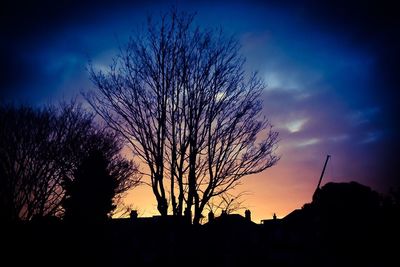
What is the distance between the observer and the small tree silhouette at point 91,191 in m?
17.8

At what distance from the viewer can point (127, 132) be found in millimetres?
9602

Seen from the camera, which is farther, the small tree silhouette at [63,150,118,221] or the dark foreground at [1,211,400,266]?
the small tree silhouette at [63,150,118,221]

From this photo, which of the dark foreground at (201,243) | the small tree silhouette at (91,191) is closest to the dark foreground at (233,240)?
the dark foreground at (201,243)

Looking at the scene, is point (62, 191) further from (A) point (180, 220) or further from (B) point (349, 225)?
(B) point (349, 225)

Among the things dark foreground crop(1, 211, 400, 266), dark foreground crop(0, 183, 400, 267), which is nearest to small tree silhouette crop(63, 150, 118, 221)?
dark foreground crop(0, 183, 400, 267)

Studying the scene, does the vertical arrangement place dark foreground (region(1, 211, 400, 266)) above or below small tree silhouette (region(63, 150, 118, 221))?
below

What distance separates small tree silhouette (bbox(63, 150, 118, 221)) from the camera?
17766 millimetres

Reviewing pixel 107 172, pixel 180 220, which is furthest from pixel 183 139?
pixel 107 172

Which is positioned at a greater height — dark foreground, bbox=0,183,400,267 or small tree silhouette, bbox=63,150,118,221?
small tree silhouette, bbox=63,150,118,221

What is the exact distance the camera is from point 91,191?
738 inches

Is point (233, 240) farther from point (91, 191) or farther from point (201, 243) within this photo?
point (201, 243)

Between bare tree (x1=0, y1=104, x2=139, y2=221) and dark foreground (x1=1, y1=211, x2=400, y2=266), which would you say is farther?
bare tree (x1=0, y1=104, x2=139, y2=221)

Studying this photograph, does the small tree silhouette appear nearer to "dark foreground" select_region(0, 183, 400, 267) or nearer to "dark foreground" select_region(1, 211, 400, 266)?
"dark foreground" select_region(0, 183, 400, 267)

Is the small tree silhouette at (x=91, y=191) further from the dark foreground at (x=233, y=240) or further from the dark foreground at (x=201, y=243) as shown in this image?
the dark foreground at (x=201, y=243)
